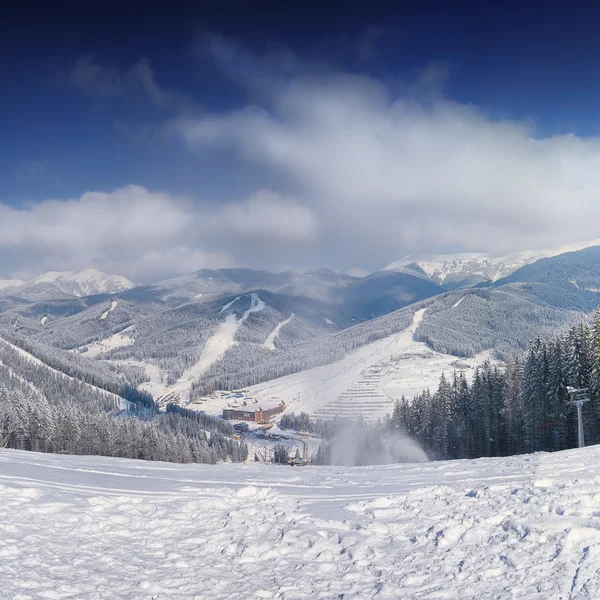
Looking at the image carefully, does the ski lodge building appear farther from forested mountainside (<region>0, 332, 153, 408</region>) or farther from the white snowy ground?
the white snowy ground

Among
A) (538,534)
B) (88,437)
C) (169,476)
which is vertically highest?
(538,534)

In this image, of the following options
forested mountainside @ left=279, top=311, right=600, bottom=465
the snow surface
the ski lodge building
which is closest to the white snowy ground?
forested mountainside @ left=279, top=311, right=600, bottom=465

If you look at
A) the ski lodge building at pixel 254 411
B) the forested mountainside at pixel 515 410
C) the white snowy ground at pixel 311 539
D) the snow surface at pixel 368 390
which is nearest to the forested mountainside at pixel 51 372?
the ski lodge building at pixel 254 411

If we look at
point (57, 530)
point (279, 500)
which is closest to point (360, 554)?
point (279, 500)

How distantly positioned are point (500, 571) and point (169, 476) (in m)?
13.9

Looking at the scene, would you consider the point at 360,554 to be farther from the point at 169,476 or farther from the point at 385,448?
the point at 385,448

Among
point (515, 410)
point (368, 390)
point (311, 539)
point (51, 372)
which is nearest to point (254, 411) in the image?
point (368, 390)

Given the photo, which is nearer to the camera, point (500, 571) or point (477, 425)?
point (500, 571)

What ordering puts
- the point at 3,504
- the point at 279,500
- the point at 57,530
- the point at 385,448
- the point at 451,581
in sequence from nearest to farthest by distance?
the point at 451,581, the point at 57,530, the point at 3,504, the point at 279,500, the point at 385,448

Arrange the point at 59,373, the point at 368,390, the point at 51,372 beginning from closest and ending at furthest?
1. the point at 368,390
2. the point at 51,372
3. the point at 59,373

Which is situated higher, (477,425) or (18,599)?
(18,599)

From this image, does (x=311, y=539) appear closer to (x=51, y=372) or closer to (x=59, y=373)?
(x=51, y=372)

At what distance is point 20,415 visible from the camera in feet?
174

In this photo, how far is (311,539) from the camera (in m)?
9.59
